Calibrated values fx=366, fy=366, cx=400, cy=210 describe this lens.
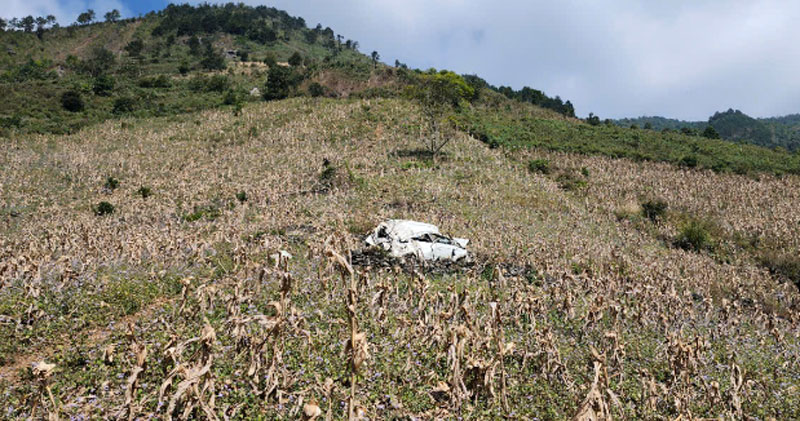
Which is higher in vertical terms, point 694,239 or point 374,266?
point 694,239

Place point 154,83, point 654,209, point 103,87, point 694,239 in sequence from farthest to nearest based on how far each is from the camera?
point 154,83, point 103,87, point 654,209, point 694,239

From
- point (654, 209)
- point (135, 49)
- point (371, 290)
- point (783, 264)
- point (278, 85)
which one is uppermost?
point (135, 49)

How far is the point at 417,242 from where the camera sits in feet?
38.5

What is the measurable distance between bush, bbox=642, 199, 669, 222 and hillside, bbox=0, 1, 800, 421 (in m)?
0.10

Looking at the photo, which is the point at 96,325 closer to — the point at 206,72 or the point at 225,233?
the point at 225,233

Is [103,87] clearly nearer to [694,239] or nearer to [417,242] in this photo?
[417,242]

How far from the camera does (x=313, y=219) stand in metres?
14.8

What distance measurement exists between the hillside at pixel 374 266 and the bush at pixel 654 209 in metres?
0.10

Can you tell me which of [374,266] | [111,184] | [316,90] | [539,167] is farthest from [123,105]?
[374,266]

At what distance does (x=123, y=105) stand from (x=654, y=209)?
5389 centimetres

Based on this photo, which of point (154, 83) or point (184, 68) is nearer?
point (154, 83)

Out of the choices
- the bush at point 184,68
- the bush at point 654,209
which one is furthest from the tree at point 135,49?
the bush at point 654,209

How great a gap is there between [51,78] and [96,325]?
74.6 m

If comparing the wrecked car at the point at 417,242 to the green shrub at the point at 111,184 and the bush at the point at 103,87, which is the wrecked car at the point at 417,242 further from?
the bush at the point at 103,87
